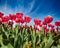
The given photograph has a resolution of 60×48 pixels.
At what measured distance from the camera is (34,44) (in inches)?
50.6

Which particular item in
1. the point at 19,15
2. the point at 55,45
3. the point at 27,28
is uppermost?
the point at 19,15

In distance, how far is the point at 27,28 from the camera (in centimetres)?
166

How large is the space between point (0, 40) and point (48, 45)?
28cm

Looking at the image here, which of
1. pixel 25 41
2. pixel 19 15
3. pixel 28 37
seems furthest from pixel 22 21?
pixel 25 41

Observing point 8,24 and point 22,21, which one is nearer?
point 22,21

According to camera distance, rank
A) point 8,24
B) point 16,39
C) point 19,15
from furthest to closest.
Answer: point 8,24 → point 19,15 → point 16,39

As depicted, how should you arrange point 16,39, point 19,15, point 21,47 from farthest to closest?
point 19,15 → point 16,39 → point 21,47

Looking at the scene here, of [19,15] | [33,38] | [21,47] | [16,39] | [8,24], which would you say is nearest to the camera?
[21,47]

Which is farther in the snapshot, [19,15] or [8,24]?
[8,24]

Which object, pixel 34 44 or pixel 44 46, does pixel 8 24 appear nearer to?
pixel 34 44

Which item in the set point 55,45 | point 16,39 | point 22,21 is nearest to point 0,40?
point 16,39

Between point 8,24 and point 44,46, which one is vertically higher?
point 8,24

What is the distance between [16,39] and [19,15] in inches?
17.4

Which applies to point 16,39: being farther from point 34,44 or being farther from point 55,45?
point 55,45
